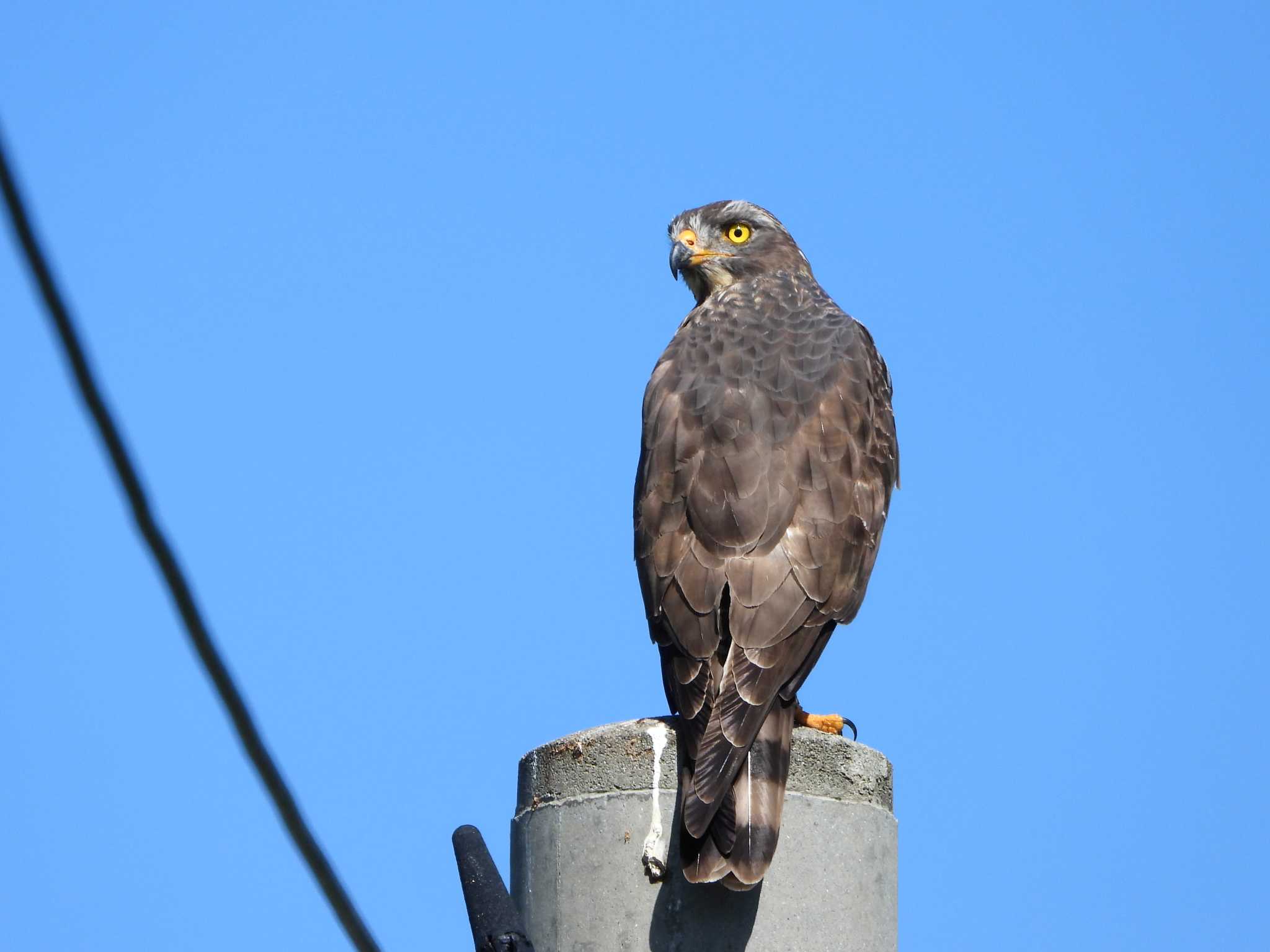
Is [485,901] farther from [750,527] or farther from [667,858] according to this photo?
[750,527]

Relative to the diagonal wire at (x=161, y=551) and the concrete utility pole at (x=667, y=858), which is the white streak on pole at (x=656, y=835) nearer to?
the concrete utility pole at (x=667, y=858)

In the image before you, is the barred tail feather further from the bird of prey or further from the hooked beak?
the hooked beak

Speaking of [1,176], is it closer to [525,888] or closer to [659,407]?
[525,888]

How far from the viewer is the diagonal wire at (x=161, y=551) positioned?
1.41 meters

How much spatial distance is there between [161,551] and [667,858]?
9.55 feet

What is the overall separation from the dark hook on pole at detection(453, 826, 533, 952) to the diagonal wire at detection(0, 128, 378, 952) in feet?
3.58

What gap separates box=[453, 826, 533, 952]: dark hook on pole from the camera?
262 centimetres

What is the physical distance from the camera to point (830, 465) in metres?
5.68

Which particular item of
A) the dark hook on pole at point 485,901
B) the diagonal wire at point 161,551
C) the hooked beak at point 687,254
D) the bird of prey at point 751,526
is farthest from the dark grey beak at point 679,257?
the diagonal wire at point 161,551

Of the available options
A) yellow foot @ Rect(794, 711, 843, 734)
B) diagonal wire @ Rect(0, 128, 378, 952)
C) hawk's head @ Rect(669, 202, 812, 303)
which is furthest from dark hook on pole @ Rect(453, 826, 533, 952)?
hawk's head @ Rect(669, 202, 812, 303)

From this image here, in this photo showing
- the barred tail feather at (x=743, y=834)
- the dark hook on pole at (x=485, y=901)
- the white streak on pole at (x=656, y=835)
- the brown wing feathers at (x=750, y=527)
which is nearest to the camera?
the dark hook on pole at (x=485, y=901)

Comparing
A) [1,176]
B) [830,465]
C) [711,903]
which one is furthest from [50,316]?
[830,465]

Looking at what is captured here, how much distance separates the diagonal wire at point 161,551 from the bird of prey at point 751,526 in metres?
2.62

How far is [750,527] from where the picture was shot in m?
5.29
